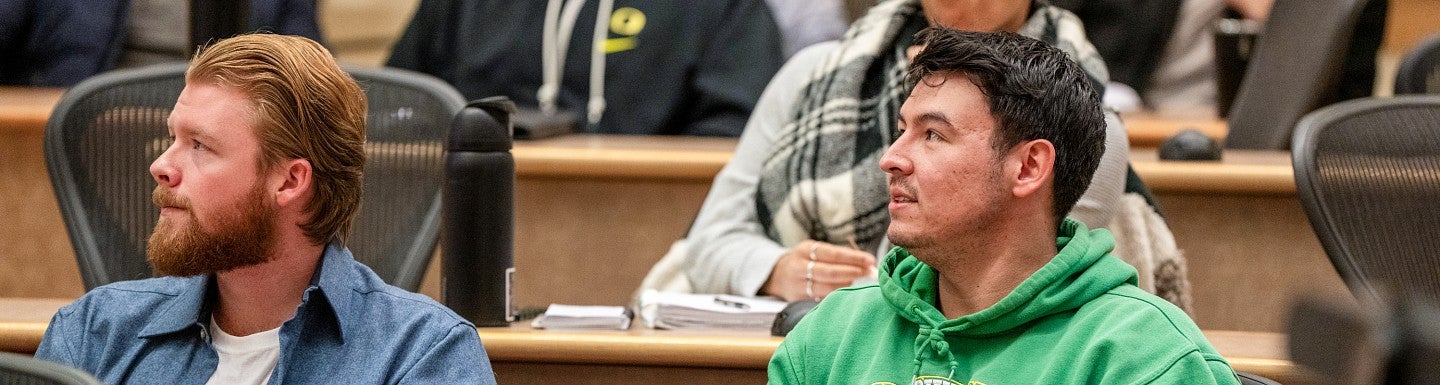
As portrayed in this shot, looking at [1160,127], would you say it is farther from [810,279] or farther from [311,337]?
[311,337]

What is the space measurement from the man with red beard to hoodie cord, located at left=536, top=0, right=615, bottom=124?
1.74 meters

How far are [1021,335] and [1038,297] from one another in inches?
1.7

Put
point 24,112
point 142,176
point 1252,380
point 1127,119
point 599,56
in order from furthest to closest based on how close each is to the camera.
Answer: point 599,56
point 1127,119
point 24,112
point 142,176
point 1252,380

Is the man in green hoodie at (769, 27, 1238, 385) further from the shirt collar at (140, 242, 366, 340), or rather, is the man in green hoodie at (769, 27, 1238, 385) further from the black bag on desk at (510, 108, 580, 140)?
the black bag on desk at (510, 108, 580, 140)

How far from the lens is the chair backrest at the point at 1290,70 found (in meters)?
2.77

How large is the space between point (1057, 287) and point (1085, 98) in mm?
185

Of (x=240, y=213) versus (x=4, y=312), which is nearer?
(x=240, y=213)

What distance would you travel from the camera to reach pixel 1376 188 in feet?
6.37

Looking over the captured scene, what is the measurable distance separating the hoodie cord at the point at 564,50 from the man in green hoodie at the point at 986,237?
1807mm

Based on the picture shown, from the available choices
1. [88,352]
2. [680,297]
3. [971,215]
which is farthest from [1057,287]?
[88,352]

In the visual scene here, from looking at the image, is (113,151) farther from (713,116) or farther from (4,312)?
(713,116)

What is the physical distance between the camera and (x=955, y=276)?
150 centimetres

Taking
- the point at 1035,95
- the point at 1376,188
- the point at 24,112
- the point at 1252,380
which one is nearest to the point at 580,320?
the point at 1035,95

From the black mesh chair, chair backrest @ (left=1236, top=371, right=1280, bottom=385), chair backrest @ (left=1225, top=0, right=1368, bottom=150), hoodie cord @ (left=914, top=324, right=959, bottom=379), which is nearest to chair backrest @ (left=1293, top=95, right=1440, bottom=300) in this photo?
chair backrest @ (left=1236, top=371, right=1280, bottom=385)
